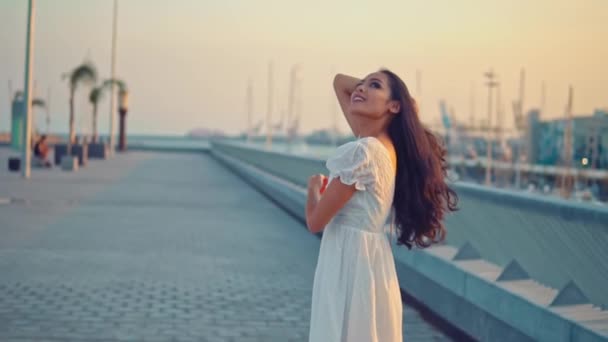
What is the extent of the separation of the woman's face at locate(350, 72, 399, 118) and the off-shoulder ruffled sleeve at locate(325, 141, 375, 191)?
0.20 metres

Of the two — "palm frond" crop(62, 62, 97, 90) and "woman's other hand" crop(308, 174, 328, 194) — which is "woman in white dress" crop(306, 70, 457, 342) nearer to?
"woman's other hand" crop(308, 174, 328, 194)

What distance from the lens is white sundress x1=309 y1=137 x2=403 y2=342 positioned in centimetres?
386

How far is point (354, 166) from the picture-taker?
3787mm

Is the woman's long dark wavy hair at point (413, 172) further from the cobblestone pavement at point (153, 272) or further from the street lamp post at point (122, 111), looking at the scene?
the street lamp post at point (122, 111)

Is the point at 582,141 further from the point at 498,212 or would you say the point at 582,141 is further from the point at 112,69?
the point at 112,69

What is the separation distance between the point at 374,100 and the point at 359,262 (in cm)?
71

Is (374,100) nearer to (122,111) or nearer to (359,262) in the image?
(359,262)

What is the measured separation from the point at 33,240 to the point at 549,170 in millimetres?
29078

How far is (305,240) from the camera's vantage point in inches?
540

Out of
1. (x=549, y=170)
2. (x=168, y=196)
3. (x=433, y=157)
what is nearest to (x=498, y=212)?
(x=433, y=157)

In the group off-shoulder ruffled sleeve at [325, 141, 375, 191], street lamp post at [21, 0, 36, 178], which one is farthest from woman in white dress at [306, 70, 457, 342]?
street lamp post at [21, 0, 36, 178]

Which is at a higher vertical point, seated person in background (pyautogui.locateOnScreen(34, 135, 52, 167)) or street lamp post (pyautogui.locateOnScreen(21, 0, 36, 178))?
street lamp post (pyautogui.locateOnScreen(21, 0, 36, 178))

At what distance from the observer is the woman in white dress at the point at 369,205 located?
152 inches

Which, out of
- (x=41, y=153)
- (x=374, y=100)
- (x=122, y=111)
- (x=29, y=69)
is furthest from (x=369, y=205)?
(x=122, y=111)
